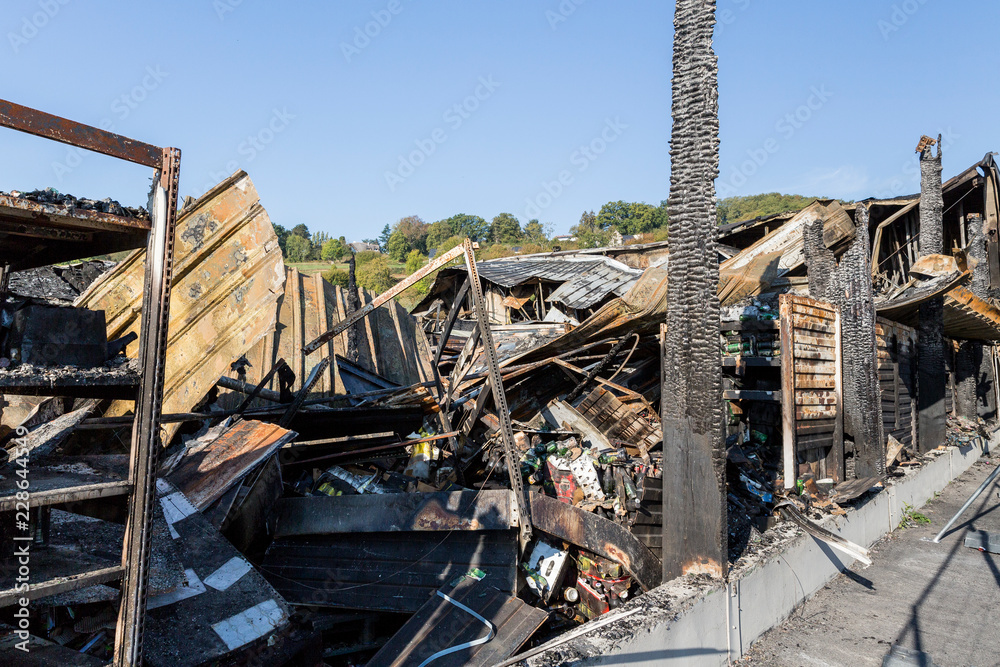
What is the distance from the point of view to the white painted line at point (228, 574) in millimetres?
3594

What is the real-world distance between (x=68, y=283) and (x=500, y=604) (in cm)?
631

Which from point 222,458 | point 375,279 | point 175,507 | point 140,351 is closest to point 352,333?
point 222,458

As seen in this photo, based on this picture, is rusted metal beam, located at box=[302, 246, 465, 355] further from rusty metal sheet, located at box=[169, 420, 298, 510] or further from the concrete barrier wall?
the concrete barrier wall

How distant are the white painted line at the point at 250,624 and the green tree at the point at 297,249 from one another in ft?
177

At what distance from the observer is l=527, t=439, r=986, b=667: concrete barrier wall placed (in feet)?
11.3

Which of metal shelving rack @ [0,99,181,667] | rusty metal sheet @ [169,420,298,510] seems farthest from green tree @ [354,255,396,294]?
metal shelving rack @ [0,99,181,667]

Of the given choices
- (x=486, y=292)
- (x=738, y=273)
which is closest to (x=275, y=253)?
(x=738, y=273)

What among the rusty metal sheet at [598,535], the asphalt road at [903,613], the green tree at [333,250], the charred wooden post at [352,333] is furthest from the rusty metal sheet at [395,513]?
the green tree at [333,250]

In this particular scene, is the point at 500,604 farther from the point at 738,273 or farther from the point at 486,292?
the point at 486,292

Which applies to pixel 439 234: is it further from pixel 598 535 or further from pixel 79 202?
pixel 79 202

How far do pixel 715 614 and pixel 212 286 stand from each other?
15.7ft

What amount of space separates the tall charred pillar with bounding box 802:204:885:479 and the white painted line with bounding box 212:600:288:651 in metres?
6.78

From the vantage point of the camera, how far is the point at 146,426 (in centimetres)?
221

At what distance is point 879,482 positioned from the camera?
725 centimetres
